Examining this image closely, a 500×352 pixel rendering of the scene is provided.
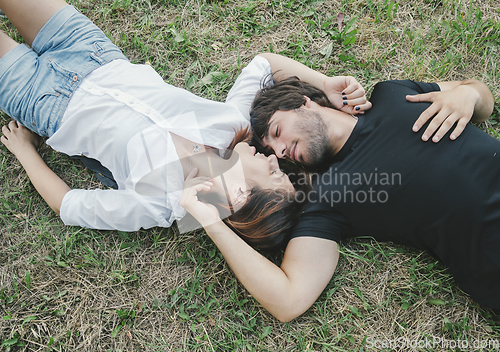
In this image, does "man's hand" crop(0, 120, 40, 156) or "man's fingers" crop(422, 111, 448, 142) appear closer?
"man's fingers" crop(422, 111, 448, 142)

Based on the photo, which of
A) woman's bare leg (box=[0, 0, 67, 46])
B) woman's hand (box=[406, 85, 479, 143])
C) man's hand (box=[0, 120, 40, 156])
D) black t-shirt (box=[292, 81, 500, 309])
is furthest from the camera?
man's hand (box=[0, 120, 40, 156])

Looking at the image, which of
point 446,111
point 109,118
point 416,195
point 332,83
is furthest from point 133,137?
point 446,111

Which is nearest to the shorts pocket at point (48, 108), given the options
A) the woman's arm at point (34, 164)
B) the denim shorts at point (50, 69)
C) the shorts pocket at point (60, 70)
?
the denim shorts at point (50, 69)

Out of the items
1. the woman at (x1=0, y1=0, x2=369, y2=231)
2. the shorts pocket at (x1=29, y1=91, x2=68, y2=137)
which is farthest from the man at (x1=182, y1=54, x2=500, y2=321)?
the shorts pocket at (x1=29, y1=91, x2=68, y2=137)

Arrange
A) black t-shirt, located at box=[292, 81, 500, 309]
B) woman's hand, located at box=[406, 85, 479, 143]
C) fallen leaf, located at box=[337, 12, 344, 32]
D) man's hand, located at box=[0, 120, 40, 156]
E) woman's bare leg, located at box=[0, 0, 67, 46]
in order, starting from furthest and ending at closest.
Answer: fallen leaf, located at box=[337, 12, 344, 32] < man's hand, located at box=[0, 120, 40, 156] < woman's bare leg, located at box=[0, 0, 67, 46] < woman's hand, located at box=[406, 85, 479, 143] < black t-shirt, located at box=[292, 81, 500, 309]

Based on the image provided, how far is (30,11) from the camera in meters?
2.81

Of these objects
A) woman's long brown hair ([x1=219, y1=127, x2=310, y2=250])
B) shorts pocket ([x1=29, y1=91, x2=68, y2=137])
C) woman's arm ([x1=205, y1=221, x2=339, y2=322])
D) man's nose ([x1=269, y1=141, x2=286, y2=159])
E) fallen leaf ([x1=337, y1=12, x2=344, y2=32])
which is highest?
fallen leaf ([x1=337, y1=12, x2=344, y2=32])

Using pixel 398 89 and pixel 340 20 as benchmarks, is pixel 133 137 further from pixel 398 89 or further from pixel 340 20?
pixel 340 20

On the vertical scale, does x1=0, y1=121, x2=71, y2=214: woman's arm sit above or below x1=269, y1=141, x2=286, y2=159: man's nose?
below

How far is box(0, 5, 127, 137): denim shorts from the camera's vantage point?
8.94 feet

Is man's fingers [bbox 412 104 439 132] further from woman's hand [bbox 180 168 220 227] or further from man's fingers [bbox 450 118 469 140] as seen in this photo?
woman's hand [bbox 180 168 220 227]

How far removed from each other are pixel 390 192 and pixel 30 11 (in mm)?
3419

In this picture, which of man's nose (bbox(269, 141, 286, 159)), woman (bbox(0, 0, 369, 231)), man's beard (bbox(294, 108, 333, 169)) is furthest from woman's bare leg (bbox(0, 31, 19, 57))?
man's beard (bbox(294, 108, 333, 169))

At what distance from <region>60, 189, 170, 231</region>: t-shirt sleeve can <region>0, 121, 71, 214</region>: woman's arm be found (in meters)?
0.14
